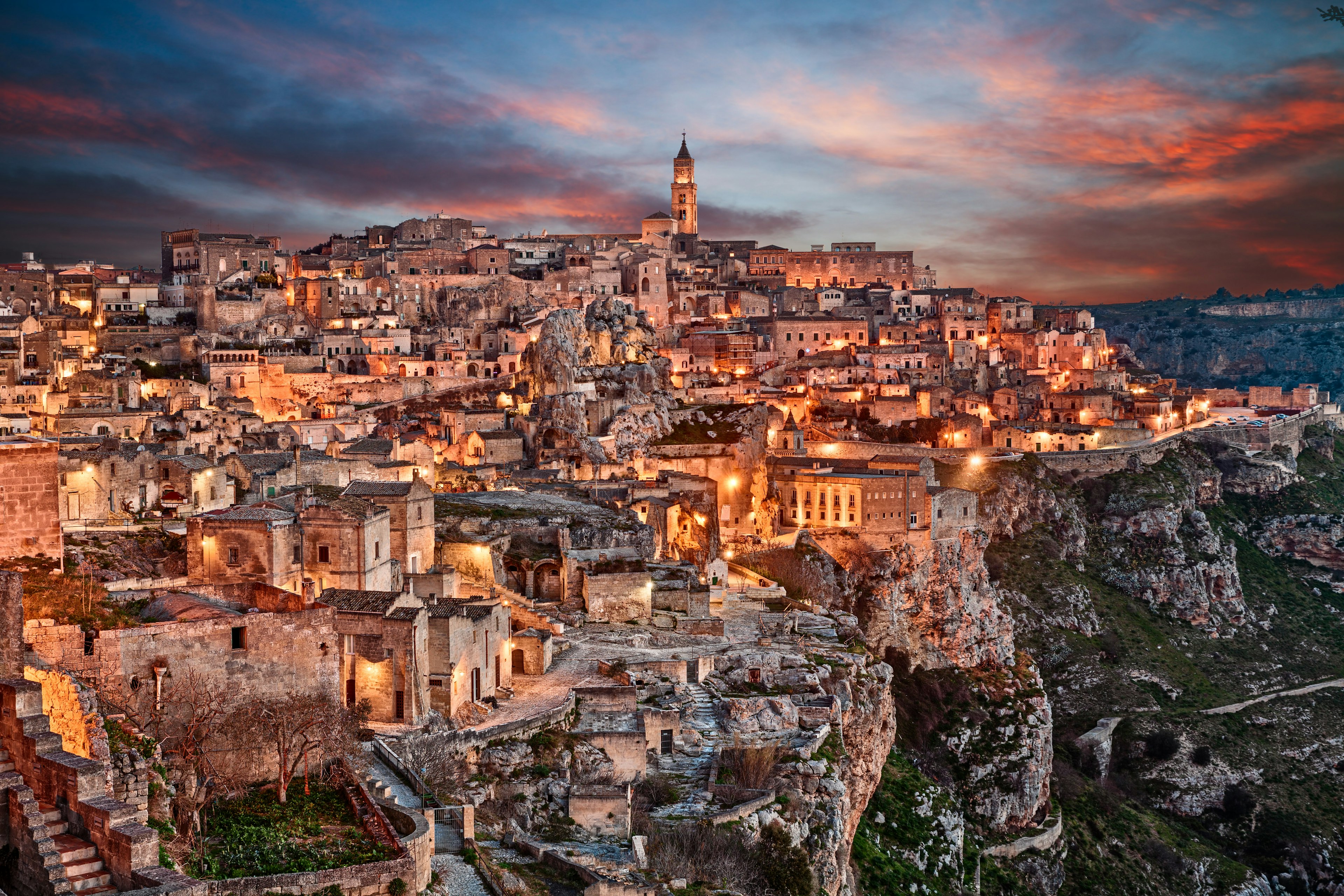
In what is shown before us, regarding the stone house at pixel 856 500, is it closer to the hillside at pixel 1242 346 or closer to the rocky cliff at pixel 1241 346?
the rocky cliff at pixel 1241 346

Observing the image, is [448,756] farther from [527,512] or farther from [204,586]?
[527,512]

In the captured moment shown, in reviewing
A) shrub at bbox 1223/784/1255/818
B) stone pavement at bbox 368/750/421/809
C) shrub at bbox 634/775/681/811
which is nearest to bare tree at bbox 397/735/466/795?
stone pavement at bbox 368/750/421/809

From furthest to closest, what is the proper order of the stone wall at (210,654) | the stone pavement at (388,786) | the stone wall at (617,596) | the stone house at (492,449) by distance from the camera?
the stone house at (492,449) < the stone wall at (617,596) < the stone pavement at (388,786) < the stone wall at (210,654)

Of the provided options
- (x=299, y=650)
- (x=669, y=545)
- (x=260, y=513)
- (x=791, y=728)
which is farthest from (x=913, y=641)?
(x=299, y=650)

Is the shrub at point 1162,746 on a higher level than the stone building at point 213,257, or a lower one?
lower

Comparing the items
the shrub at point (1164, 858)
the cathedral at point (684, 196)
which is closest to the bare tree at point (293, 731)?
the shrub at point (1164, 858)

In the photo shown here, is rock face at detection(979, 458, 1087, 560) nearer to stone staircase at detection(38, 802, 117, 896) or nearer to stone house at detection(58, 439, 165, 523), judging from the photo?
stone house at detection(58, 439, 165, 523)

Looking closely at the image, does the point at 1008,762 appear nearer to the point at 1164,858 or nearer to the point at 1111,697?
the point at 1164,858

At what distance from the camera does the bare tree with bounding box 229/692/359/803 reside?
59.6 ft

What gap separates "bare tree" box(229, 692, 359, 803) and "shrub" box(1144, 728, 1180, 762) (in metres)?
40.9

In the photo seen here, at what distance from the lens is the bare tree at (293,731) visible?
18172 mm

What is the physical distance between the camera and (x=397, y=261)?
298 ft

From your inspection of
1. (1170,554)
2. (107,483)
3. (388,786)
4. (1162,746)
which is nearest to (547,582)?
(107,483)

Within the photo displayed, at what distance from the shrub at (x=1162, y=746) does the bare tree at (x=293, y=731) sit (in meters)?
40.9
